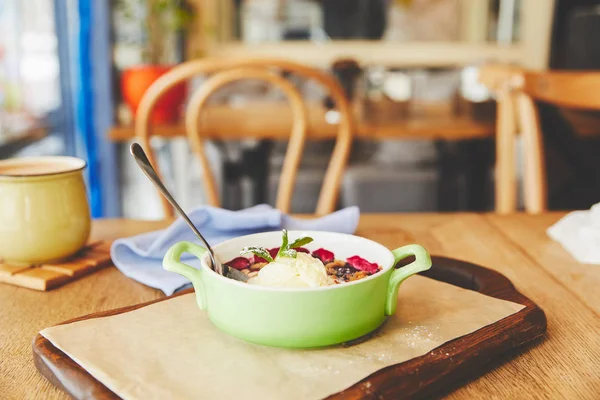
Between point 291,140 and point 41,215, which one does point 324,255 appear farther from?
point 291,140

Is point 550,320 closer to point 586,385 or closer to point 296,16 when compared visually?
point 586,385

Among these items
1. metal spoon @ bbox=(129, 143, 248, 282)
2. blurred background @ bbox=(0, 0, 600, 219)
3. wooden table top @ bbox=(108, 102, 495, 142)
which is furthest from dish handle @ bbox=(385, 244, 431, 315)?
wooden table top @ bbox=(108, 102, 495, 142)

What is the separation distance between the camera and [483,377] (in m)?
0.46

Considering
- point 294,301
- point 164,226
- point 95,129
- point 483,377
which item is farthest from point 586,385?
point 95,129

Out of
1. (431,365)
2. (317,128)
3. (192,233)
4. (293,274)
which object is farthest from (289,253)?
(317,128)

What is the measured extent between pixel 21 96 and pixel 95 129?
48 centimetres

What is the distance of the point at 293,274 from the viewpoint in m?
0.48

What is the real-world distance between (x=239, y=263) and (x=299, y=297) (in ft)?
0.45

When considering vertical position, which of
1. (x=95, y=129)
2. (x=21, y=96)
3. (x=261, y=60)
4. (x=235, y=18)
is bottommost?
(x=95, y=129)

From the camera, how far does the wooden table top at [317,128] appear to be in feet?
6.36

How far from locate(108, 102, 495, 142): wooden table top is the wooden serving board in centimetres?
139

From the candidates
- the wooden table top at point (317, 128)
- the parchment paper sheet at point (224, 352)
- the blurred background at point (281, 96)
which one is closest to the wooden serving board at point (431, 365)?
the parchment paper sheet at point (224, 352)

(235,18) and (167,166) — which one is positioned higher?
(235,18)

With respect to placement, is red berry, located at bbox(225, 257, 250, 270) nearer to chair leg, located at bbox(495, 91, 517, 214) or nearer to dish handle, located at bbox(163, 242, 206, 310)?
dish handle, located at bbox(163, 242, 206, 310)
